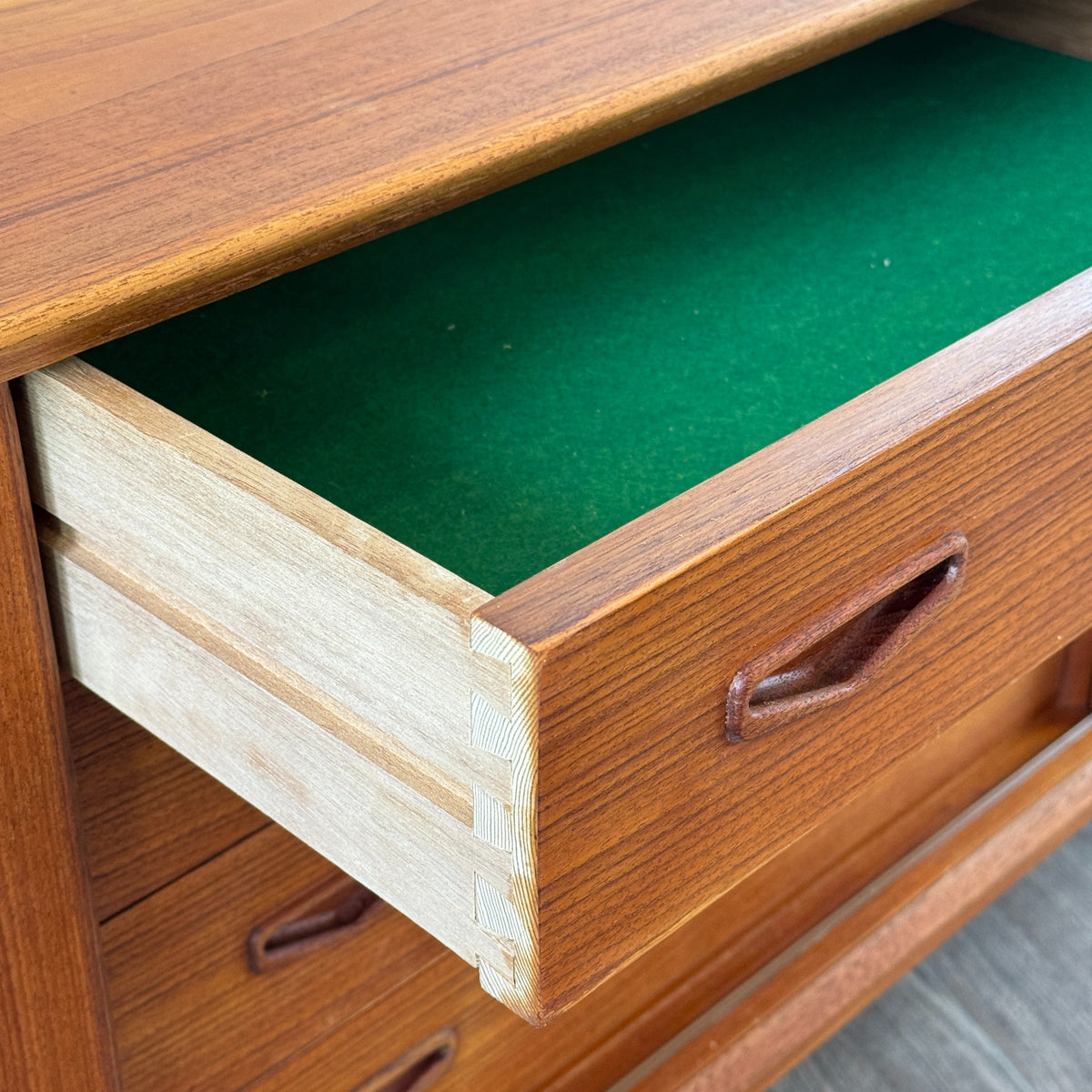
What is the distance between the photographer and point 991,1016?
1.04 metres

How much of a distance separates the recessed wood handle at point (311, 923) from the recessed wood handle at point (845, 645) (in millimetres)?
303

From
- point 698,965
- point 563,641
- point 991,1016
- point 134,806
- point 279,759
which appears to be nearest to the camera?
point 563,641

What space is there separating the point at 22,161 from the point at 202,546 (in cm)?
16

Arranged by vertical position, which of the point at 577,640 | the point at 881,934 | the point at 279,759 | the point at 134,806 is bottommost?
the point at 881,934

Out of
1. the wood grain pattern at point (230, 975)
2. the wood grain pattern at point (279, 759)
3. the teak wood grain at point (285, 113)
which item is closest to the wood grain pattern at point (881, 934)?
the wood grain pattern at point (230, 975)

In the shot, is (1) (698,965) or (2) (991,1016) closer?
(1) (698,965)

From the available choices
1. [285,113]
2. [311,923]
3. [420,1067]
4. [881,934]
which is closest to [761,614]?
[285,113]

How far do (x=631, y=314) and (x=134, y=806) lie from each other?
1.05 ft

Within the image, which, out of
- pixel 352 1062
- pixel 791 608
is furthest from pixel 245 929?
pixel 791 608

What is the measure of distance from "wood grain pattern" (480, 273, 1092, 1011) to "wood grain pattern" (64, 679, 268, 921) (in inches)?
9.4

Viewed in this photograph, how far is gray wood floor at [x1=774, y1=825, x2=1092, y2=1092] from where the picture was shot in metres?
0.99

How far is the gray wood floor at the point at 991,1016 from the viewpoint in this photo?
0.99 meters

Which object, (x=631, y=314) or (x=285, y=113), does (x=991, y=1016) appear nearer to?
(x=631, y=314)

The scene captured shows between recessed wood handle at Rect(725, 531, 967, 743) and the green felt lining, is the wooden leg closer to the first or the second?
the green felt lining
